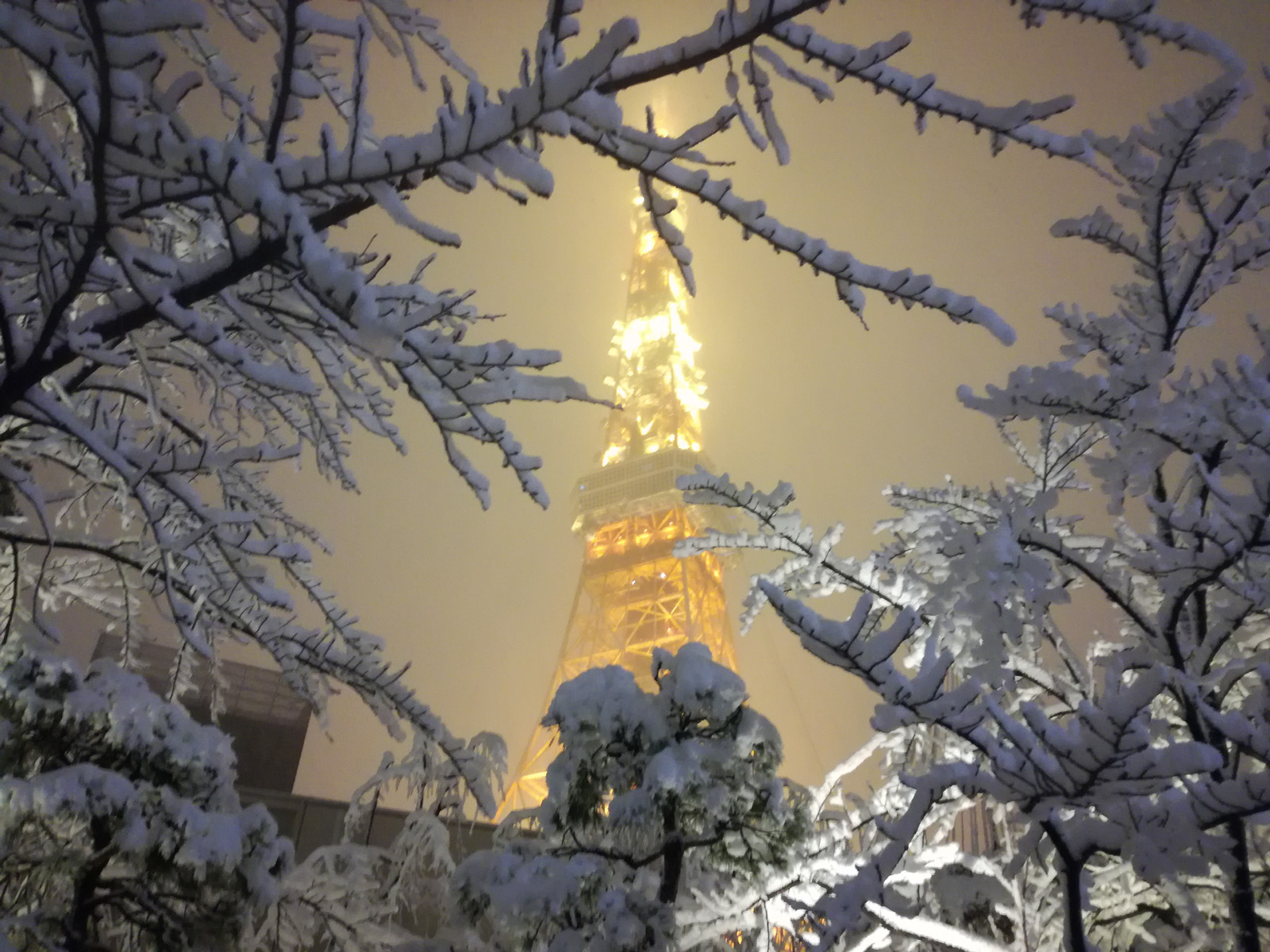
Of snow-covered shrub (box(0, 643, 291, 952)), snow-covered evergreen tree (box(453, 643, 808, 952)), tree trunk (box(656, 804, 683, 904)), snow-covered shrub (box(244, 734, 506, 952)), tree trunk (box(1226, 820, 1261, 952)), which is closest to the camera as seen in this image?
tree trunk (box(1226, 820, 1261, 952))

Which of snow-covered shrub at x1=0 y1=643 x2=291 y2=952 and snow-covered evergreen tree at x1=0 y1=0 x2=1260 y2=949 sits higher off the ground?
snow-covered evergreen tree at x1=0 y1=0 x2=1260 y2=949

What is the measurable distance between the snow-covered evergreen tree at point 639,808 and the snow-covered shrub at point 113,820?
1112 mm

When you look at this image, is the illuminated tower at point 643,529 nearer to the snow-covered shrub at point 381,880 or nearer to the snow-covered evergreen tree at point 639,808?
the snow-covered shrub at point 381,880

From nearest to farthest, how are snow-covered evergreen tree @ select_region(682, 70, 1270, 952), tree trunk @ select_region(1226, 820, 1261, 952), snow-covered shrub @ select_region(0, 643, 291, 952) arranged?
snow-covered evergreen tree @ select_region(682, 70, 1270, 952) < tree trunk @ select_region(1226, 820, 1261, 952) < snow-covered shrub @ select_region(0, 643, 291, 952)

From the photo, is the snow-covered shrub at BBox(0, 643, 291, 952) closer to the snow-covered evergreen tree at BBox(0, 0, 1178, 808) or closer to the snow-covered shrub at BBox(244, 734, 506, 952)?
the snow-covered shrub at BBox(244, 734, 506, 952)

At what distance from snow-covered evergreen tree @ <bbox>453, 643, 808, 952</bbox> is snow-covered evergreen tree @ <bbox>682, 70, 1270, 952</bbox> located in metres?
0.67

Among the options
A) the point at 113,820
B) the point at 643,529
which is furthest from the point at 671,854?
the point at 643,529

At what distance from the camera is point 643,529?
30109mm

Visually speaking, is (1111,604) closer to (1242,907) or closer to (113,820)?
(1242,907)

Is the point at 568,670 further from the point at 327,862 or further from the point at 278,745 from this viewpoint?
the point at 327,862

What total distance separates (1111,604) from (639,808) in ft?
7.86

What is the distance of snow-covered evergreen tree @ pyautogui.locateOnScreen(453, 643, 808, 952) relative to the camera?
3.44 meters

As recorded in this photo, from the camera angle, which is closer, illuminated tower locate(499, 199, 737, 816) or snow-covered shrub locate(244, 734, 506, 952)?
snow-covered shrub locate(244, 734, 506, 952)

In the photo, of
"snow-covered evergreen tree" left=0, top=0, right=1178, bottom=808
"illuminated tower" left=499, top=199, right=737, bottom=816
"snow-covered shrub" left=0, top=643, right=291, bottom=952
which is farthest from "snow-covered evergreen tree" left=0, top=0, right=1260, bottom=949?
"illuminated tower" left=499, top=199, right=737, bottom=816
